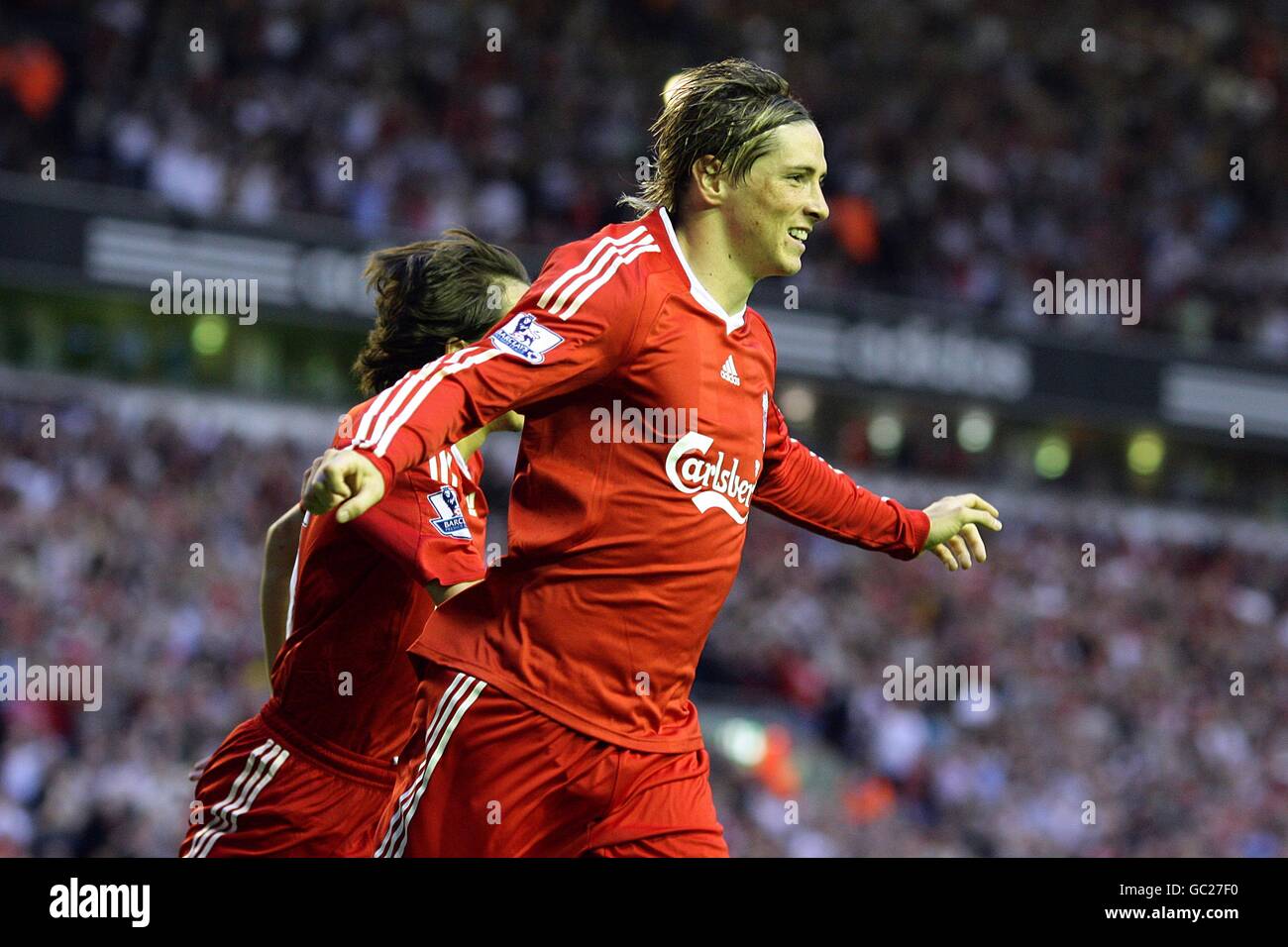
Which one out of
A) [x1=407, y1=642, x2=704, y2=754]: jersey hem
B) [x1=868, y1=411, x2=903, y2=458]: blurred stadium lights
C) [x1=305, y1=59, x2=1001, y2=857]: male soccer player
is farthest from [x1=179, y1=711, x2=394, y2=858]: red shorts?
[x1=868, y1=411, x2=903, y2=458]: blurred stadium lights

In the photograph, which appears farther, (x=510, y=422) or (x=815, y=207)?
(x=510, y=422)

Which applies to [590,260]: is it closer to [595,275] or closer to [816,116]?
[595,275]

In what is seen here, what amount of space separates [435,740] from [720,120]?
1.42 m

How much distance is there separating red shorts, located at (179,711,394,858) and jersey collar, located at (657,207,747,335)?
1397 millimetres

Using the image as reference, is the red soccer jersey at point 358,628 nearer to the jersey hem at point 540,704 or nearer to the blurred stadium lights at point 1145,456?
the jersey hem at point 540,704

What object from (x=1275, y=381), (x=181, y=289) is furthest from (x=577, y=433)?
(x=1275, y=381)

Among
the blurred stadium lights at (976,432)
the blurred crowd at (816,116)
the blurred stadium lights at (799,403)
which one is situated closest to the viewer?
the blurred crowd at (816,116)

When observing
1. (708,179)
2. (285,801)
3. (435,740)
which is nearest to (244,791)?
(285,801)

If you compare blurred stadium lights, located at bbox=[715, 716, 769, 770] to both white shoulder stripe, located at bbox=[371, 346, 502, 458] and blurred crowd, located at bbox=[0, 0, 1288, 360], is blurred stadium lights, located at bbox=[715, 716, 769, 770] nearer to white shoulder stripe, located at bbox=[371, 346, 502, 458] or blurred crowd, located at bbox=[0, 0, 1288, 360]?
blurred crowd, located at bbox=[0, 0, 1288, 360]

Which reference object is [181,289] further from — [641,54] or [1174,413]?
[1174,413]

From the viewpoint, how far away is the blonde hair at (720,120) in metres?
3.73

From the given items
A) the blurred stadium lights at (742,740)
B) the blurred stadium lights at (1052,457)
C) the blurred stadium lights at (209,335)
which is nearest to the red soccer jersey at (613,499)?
the blurred stadium lights at (742,740)

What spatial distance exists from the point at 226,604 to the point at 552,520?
9596 millimetres

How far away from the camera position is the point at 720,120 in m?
3.76
